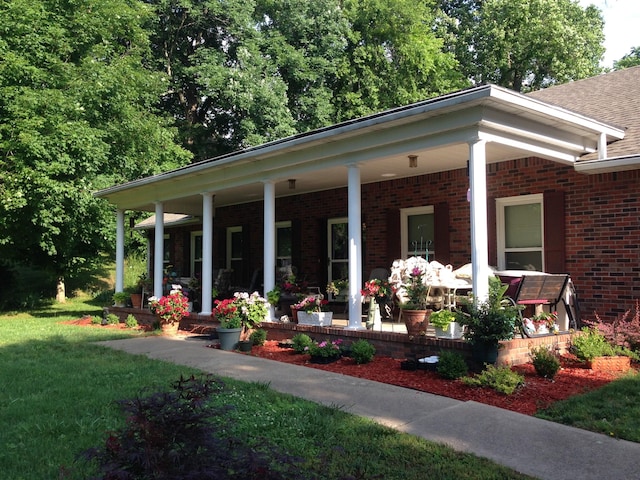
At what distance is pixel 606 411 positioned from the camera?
4.88 meters

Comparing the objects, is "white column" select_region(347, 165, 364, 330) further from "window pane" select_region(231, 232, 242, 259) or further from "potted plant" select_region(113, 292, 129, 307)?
"potted plant" select_region(113, 292, 129, 307)

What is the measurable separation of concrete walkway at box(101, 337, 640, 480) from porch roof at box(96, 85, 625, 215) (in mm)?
3111

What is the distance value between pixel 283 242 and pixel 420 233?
4331 mm

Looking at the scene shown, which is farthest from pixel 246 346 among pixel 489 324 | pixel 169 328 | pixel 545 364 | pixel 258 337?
pixel 545 364

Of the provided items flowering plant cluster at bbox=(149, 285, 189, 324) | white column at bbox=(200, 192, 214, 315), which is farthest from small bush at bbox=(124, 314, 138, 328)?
white column at bbox=(200, 192, 214, 315)

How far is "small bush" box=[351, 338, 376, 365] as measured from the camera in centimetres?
715

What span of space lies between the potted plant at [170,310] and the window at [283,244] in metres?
3.11

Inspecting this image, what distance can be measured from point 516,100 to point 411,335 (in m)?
3.10

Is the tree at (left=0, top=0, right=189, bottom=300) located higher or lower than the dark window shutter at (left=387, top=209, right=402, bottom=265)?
higher

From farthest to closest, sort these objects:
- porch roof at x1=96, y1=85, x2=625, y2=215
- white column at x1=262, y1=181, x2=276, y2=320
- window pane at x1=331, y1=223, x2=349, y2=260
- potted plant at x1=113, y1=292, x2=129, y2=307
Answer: potted plant at x1=113, y1=292, x2=129, y2=307 < window pane at x1=331, y1=223, x2=349, y2=260 < white column at x1=262, y1=181, x2=276, y2=320 < porch roof at x1=96, y1=85, x2=625, y2=215

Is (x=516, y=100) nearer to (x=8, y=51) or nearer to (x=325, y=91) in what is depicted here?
(x=8, y=51)

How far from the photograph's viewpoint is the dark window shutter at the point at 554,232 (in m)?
8.21

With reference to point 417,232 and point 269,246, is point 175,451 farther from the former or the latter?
point 417,232

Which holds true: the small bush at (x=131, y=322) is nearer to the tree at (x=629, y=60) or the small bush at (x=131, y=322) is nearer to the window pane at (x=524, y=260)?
the window pane at (x=524, y=260)
